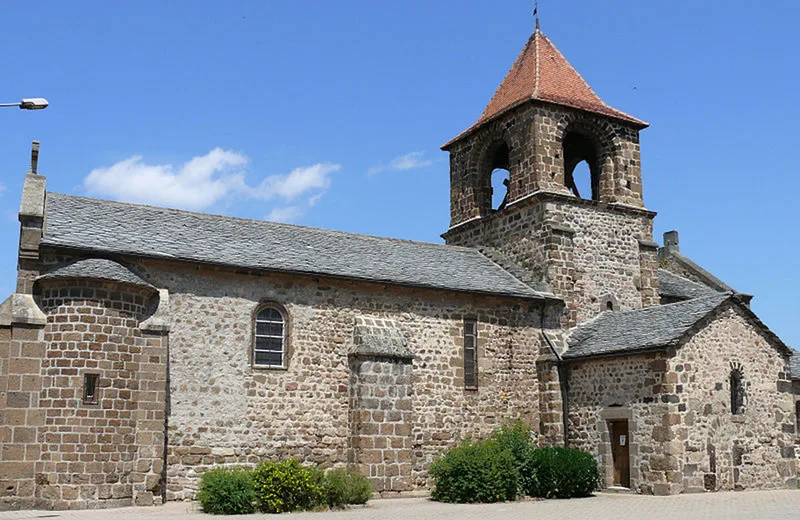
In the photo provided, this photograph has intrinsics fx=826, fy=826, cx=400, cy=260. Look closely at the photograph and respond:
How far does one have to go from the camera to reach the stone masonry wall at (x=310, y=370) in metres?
17.8

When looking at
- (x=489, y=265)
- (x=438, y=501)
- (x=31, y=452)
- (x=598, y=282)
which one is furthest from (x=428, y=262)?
(x=31, y=452)

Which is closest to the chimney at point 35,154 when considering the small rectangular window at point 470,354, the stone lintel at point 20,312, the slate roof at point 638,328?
the stone lintel at point 20,312

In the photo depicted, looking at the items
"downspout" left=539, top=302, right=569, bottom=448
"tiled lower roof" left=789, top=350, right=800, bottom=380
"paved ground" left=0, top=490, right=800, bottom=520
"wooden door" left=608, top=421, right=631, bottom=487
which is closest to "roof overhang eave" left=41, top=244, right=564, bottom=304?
"downspout" left=539, top=302, right=569, bottom=448

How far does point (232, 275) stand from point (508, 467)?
7.56m

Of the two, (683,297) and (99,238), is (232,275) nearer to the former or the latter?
(99,238)

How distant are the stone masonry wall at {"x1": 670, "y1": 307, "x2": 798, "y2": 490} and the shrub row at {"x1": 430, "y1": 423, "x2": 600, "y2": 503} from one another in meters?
2.43

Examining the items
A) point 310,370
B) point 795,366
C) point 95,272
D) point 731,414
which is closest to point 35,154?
point 95,272

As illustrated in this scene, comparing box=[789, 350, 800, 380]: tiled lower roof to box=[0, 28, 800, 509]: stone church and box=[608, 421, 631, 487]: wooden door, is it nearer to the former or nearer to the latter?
box=[0, 28, 800, 509]: stone church

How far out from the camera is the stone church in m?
16.1

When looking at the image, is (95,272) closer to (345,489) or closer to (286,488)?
(286,488)

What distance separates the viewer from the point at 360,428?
61.9 feet

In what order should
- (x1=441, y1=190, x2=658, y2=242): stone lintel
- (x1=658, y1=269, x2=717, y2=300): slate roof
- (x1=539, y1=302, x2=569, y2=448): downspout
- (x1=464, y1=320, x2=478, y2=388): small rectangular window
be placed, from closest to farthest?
(x1=464, y1=320, x2=478, y2=388): small rectangular window, (x1=539, y1=302, x2=569, y2=448): downspout, (x1=441, y1=190, x2=658, y2=242): stone lintel, (x1=658, y1=269, x2=717, y2=300): slate roof

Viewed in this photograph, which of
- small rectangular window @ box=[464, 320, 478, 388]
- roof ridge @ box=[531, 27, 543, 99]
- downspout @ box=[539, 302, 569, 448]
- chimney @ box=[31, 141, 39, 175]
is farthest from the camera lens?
roof ridge @ box=[531, 27, 543, 99]

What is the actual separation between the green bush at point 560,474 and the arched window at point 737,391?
4.03 meters
